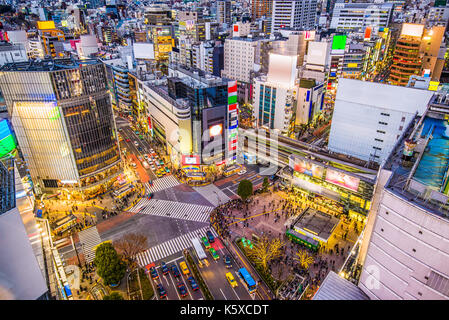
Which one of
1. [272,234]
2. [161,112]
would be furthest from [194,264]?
[161,112]

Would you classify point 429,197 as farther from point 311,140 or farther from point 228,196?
point 311,140

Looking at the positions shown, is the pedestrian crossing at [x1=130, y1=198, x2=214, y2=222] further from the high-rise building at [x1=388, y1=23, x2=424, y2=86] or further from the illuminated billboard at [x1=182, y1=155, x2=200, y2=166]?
the high-rise building at [x1=388, y1=23, x2=424, y2=86]

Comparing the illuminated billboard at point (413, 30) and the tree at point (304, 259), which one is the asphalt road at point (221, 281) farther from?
the illuminated billboard at point (413, 30)

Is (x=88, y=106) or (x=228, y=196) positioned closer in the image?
(x=88, y=106)

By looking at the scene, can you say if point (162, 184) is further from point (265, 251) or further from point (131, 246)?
point (265, 251)

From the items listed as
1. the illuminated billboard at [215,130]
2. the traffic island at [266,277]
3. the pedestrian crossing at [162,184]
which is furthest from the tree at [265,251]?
the illuminated billboard at [215,130]

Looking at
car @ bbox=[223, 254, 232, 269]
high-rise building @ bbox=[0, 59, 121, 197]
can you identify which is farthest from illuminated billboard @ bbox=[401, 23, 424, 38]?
car @ bbox=[223, 254, 232, 269]
